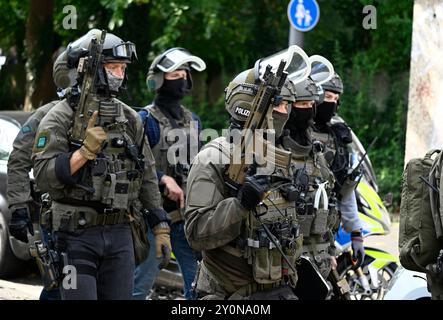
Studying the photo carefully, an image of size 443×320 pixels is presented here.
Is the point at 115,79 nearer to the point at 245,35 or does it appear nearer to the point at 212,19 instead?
the point at 212,19

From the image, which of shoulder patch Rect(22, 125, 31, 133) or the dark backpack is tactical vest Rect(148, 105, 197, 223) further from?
the dark backpack

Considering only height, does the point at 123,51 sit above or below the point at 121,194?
above

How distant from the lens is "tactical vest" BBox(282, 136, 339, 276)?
616 centimetres

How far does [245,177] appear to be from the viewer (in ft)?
16.5

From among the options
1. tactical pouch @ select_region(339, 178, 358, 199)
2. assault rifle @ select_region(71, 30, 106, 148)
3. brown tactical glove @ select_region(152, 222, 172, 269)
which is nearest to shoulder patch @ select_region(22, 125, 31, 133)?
assault rifle @ select_region(71, 30, 106, 148)

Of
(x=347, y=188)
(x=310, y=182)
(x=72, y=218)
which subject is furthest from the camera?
(x=347, y=188)

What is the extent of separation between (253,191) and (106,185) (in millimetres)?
1340

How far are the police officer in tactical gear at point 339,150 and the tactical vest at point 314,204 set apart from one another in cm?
82

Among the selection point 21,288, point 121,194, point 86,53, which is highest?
point 86,53

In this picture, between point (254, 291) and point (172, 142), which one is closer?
point (254, 291)

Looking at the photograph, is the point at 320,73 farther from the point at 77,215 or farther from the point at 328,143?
the point at 77,215

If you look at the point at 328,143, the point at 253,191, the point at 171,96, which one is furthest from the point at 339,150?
the point at 253,191

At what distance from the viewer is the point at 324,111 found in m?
7.28

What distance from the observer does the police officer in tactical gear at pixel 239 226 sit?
196 inches
